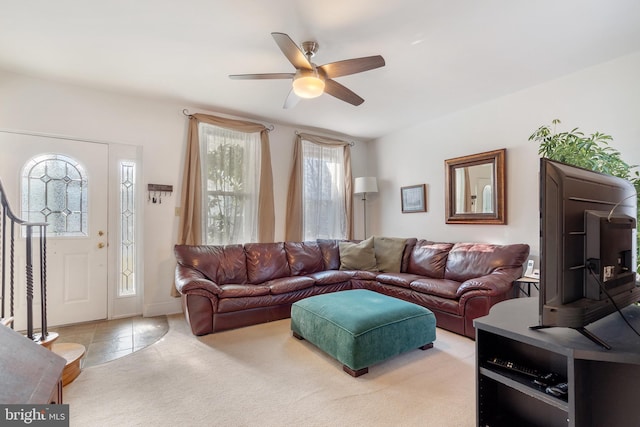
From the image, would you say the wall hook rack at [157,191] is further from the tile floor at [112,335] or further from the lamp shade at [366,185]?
the lamp shade at [366,185]

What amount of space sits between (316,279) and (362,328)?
158cm

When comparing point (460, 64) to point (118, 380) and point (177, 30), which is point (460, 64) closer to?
point (177, 30)

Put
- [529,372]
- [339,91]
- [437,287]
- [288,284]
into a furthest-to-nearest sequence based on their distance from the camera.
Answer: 1. [288,284]
2. [437,287]
3. [339,91]
4. [529,372]

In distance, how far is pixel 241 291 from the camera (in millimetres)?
3250

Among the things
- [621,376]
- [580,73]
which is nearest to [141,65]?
[621,376]

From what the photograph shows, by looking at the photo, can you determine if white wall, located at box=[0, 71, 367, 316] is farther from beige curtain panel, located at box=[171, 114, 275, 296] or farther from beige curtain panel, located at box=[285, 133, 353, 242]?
beige curtain panel, located at box=[285, 133, 353, 242]

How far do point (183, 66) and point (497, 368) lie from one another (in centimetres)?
332

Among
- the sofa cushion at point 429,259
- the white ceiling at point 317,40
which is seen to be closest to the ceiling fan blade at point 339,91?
Result: the white ceiling at point 317,40

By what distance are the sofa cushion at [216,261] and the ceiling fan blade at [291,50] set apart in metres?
2.44

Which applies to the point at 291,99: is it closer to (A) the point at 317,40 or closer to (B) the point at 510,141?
(A) the point at 317,40

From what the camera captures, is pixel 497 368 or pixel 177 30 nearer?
pixel 497 368

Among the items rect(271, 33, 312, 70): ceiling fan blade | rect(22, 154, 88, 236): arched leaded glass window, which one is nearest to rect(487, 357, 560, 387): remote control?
rect(271, 33, 312, 70): ceiling fan blade

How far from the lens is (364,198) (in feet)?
18.2

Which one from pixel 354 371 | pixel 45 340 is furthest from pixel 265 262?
pixel 45 340
